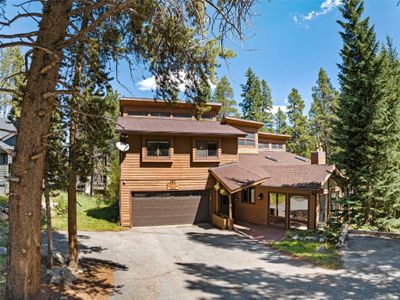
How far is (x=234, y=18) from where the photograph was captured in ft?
17.2

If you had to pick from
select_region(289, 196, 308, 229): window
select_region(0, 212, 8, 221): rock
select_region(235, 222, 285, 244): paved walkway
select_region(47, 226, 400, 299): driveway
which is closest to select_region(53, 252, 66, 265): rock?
select_region(47, 226, 400, 299): driveway

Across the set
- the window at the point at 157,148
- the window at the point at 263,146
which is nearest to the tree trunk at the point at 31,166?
the window at the point at 157,148

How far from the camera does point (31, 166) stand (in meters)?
4.07

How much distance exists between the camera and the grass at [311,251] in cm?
933

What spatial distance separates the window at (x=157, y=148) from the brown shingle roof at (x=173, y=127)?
806mm

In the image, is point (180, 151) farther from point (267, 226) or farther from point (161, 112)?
point (267, 226)

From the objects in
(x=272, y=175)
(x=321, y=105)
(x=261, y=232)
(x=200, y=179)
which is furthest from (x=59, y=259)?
(x=321, y=105)

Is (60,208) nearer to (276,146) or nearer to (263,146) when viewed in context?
(263,146)

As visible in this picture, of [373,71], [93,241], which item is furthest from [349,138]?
[93,241]

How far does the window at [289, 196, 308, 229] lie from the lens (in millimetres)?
14914

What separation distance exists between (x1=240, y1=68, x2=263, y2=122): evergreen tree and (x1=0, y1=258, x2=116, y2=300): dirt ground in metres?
37.9

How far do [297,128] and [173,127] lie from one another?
2610 cm

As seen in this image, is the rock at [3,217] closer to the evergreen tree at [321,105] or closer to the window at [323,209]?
the window at [323,209]

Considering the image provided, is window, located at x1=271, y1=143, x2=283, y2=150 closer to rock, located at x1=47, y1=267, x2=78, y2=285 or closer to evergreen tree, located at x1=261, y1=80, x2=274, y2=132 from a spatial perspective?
evergreen tree, located at x1=261, y1=80, x2=274, y2=132
